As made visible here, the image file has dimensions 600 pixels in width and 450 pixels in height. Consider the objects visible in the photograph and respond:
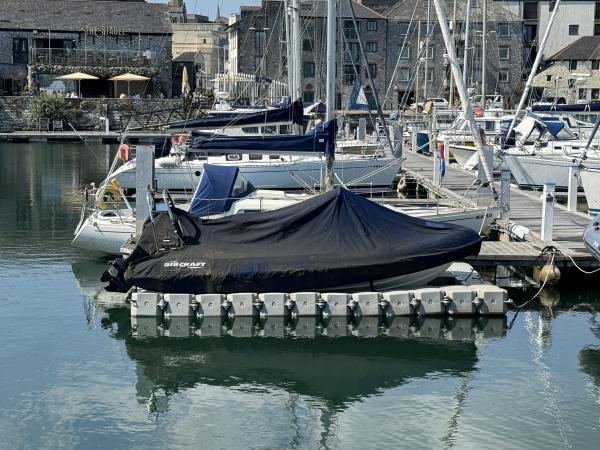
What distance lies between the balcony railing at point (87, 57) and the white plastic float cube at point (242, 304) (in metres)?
63.6

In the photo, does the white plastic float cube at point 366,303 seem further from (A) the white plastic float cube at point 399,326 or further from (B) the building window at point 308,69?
(B) the building window at point 308,69

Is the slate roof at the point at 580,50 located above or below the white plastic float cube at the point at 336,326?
above

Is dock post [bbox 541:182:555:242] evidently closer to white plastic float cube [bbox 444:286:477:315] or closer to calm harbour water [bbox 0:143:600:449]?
calm harbour water [bbox 0:143:600:449]

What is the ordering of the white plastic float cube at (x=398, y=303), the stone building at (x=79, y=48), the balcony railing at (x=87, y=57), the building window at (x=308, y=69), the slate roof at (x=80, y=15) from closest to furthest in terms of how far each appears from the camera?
the white plastic float cube at (x=398, y=303), the stone building at (x=79, y=48), the balcony railing at (x=87, y=57), the slate roof at (x=80, y=15), the building window at (x=308, y=69)

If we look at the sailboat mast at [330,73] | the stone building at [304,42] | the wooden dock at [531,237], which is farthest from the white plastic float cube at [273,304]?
the stone building at [304,42]

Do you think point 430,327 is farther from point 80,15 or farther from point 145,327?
point 80,15

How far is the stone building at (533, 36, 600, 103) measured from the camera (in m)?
85.5

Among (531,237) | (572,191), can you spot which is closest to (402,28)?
(572,191)

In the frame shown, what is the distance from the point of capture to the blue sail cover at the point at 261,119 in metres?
33.9

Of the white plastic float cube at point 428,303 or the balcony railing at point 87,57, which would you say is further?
the balcony railing at point 87,57

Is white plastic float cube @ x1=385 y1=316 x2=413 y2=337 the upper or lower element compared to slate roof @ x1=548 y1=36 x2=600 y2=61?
lower

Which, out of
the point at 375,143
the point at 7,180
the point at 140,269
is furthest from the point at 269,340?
the point at 7,180

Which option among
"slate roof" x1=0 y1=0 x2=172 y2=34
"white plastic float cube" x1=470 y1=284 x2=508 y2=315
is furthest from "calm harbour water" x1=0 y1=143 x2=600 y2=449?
"slate roof" x1=0 y1=0 x2=172 y2=34

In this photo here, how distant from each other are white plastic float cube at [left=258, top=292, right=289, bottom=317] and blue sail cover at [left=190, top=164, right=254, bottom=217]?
4.54 m
